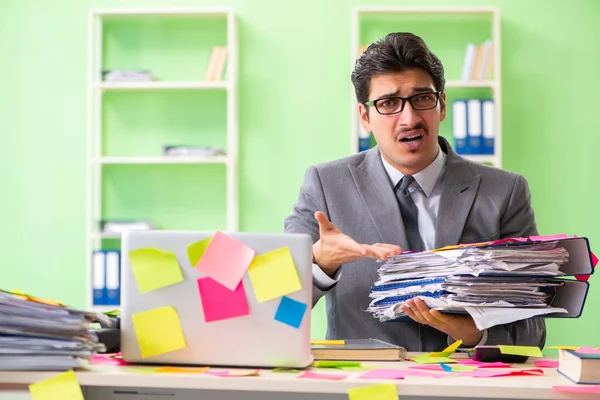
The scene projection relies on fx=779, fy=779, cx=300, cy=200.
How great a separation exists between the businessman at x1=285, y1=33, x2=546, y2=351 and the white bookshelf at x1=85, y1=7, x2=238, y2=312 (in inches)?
72.1

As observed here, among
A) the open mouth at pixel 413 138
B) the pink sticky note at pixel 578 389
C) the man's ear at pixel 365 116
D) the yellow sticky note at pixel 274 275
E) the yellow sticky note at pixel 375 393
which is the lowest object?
the yellow sticky note at pixel 375 393

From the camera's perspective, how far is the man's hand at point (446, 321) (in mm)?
1616

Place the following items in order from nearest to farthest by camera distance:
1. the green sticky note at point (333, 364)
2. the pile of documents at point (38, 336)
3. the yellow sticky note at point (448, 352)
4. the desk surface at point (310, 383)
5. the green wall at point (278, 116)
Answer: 1. the desk surface at point (310, 383)
2. the pile of documents at point (38, 336)
3. the green sticky note at point (333, 364)
4. the yellow sticky note at point (448, 352)
5. the green wall at point (278, 116)

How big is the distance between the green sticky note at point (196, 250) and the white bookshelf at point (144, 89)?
262cm

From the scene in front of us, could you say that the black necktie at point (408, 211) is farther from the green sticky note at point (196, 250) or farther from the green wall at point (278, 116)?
the green wall at point (278, 116)

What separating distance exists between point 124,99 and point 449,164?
8.15 ft

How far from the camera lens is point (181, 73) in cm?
422

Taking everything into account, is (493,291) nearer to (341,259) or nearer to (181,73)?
(341,259)

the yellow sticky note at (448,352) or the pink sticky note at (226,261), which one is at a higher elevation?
the pink sticky note at (226,261)

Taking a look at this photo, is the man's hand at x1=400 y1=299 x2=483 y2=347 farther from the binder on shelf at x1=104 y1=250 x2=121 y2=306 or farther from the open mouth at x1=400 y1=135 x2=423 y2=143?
the binder on shelf at x1=104 y1=250 x2=121 y2=306

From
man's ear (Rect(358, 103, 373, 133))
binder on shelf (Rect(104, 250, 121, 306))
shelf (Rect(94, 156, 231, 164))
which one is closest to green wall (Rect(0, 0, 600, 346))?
shelf (Rect(94, 156, 231, 164))

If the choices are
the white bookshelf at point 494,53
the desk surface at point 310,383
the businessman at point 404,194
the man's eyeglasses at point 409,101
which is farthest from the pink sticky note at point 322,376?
the white bookshelf at point 494,53

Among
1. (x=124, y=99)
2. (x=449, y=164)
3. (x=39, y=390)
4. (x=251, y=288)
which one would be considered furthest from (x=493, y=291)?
(x=124, y=99)

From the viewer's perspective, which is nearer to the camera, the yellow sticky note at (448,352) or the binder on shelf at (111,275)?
the yellow sticky note at (448,352)
